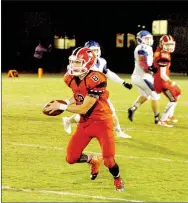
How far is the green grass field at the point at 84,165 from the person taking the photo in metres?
7.84

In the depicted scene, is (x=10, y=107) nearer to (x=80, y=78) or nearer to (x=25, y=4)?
(x=80, y=78)

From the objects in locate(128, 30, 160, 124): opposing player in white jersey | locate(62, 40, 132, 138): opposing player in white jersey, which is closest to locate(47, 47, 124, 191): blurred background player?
locate(62, 40, 132, 138): opposing player in white jersey

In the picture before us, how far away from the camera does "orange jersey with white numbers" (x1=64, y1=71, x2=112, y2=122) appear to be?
8.00m

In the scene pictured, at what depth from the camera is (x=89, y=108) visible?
8.04 meters

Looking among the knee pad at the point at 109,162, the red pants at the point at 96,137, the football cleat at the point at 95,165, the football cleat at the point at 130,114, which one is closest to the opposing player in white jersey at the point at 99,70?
the football cleat at the point at 130,114

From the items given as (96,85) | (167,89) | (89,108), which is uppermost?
(96,85)

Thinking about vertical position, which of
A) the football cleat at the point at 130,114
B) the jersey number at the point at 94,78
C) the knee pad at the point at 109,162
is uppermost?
the jersey number at the point at 94,78

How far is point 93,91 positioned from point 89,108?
0.20 metres

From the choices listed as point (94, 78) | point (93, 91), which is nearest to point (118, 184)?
point (93, 91)

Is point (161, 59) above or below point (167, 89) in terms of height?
above

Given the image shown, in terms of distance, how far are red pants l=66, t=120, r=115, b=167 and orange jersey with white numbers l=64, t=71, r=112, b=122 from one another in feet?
0.26

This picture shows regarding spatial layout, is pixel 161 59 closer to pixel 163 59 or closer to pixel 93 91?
pixel 163 59

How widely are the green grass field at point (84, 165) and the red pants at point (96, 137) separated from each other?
35 cm

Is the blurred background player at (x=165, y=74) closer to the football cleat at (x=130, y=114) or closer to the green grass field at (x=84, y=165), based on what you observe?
the green grass field at (x=84, y=165)
